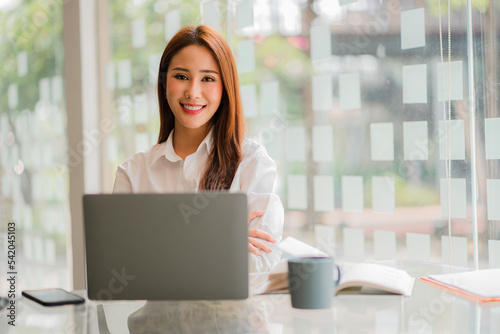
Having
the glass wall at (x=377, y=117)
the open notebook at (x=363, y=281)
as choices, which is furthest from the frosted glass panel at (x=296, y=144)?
the open notebook at (x=363, y=281)

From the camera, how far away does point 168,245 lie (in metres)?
1.11

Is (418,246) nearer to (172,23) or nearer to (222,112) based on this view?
(222,112)

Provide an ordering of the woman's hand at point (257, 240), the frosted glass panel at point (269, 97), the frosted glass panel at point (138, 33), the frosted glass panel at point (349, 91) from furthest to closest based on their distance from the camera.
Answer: the frosted glass panel at point (138, 33) → the frosted glass panel at point (269, 97) → the frosted glass panel at point (349, 91) → the woman's hand at point (257, 240)

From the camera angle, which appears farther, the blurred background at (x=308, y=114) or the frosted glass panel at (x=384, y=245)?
the frosted glass panel at (x=384, y=245)

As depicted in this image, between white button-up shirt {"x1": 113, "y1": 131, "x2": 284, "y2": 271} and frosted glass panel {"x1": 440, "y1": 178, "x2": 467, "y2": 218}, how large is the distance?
2.32 ft

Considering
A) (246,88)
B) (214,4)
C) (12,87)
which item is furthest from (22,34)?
(246,88)

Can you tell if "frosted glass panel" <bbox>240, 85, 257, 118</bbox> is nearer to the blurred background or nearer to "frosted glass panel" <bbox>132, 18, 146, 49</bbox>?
the blurred background

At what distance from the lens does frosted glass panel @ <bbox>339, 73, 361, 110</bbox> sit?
2355 mm

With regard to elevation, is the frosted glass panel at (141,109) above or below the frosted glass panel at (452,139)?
above

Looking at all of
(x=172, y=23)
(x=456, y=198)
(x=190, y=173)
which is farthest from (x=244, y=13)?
(x=456, y=198)

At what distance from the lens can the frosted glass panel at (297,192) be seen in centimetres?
258

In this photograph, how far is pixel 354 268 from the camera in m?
1.38

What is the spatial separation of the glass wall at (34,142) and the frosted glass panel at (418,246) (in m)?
2.38

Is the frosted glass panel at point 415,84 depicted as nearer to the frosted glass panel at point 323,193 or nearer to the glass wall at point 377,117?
the glass wall at point 377,117
